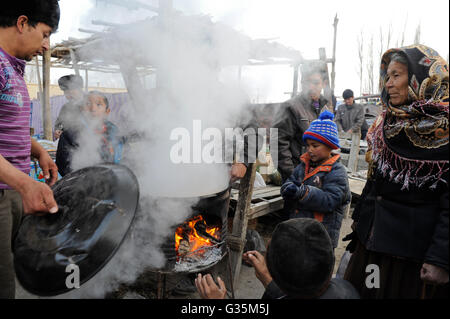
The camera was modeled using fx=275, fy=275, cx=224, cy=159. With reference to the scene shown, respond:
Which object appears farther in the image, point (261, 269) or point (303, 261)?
point (261, 269)

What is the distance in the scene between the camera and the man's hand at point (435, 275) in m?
1.34

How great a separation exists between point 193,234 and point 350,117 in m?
6.94

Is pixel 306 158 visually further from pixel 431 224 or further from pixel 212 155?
pixel 431 224

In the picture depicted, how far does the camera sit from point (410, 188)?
152cm

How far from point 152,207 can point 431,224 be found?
5.83 feet

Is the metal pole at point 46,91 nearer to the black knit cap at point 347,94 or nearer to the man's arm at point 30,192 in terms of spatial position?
the man's arm at point 30,192

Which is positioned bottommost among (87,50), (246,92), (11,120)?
(11,120)

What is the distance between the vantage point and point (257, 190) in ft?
14.1

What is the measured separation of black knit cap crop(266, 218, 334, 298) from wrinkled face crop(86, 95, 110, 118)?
2.77 meters

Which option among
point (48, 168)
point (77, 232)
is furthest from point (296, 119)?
point (77, 232)

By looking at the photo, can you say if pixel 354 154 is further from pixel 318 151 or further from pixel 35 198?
pixel 35 198

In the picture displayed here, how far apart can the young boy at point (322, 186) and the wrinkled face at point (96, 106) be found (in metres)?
2.33

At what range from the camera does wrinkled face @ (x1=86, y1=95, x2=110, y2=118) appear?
3.29 metres
